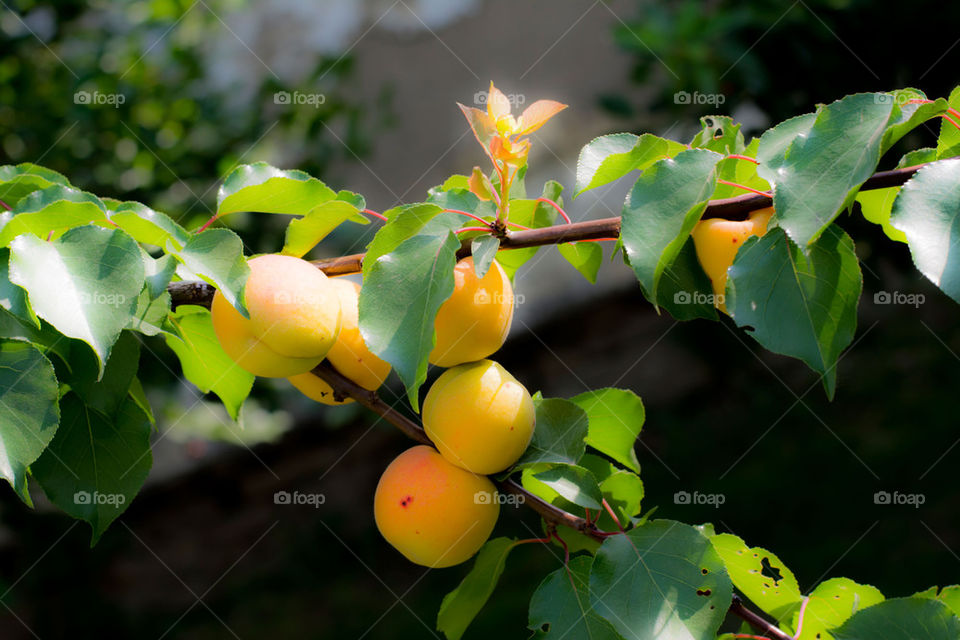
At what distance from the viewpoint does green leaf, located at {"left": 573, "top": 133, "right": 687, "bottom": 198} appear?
23.1 inches

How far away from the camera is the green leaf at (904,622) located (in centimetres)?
57

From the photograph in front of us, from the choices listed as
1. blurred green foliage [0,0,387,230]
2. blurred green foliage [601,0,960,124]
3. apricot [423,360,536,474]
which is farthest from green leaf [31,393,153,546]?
blurred green foliage [601,0,960,124]

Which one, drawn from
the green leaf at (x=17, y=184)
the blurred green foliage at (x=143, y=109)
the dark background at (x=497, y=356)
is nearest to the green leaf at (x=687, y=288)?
the green leaf at (x=17, y=184)

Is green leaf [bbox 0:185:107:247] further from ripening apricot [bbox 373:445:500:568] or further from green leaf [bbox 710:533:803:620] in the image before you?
green leaf [bbox 710:533:803:620]

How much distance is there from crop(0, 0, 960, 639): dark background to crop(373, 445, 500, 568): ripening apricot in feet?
2.72

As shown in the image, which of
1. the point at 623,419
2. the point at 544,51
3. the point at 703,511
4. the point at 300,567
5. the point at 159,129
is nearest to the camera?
the point at 623,419

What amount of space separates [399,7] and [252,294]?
2668mm

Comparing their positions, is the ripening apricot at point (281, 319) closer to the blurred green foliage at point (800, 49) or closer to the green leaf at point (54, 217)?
the green leaf at point (54, 217)

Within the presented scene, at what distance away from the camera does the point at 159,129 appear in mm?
1898

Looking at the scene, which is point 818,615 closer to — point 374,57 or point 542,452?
point 542,452

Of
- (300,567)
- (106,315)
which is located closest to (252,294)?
(106,315)

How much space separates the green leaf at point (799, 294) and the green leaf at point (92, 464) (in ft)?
1.58

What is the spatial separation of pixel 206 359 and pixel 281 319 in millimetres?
182

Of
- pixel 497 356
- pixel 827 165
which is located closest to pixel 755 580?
pixel 827 165
